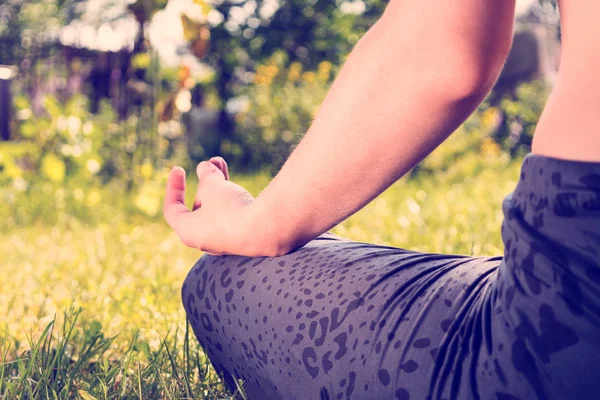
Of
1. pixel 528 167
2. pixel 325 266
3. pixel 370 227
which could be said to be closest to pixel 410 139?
pixel 528 167

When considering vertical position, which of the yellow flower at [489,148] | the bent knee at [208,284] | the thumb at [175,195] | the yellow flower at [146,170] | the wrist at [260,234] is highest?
the wrist at [260,234]

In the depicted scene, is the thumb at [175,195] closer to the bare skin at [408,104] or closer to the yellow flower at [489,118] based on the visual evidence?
the bare skin at [408,104]

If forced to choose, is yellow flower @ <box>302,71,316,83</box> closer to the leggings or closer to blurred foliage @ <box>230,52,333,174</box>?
blurred foliage @ <box>230,52,333,174</box>

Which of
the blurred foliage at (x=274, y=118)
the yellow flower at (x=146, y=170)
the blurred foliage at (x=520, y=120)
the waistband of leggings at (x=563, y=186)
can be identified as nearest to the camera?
the waistband of leggings at (x=563, y=186)

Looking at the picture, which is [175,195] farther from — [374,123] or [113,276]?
[113,276]

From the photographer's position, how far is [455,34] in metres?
0.81

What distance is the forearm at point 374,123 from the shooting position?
2.72ft

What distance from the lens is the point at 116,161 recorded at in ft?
16.3

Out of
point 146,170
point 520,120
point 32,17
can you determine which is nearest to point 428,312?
point 146,170

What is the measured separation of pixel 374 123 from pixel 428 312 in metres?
0.25

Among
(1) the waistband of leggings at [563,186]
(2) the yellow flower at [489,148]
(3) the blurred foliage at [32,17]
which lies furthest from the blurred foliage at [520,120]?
(1) the waistband of leggings at [563,186]

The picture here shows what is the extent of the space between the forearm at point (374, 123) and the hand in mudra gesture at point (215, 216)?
0.39 ft

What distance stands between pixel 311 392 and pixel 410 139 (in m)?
0.39

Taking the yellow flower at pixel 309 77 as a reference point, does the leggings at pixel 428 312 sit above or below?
above
